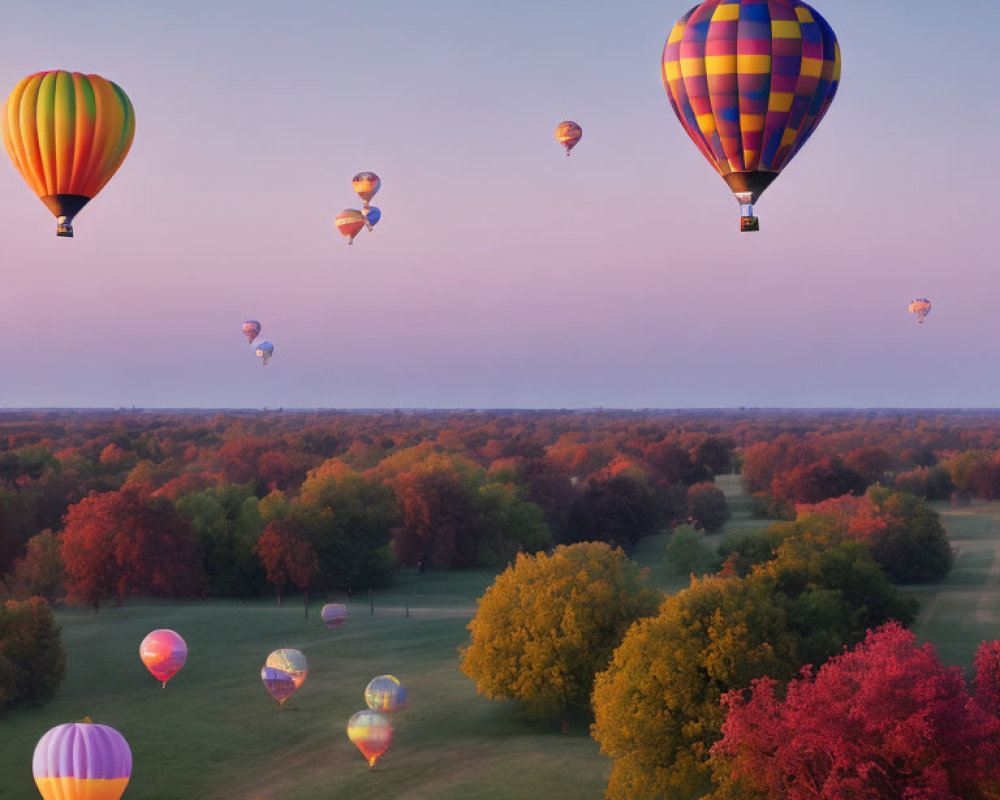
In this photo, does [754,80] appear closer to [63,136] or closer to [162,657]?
[63,136]

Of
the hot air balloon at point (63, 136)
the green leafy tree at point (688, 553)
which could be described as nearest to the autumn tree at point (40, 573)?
the hot air balloon at point (63, 136)

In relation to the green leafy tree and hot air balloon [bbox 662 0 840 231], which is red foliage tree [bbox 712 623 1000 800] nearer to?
hot air balloon [bbox 662 0 840 231]

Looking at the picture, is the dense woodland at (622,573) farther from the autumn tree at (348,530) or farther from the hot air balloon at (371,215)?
the hot air balloon at (371,215)

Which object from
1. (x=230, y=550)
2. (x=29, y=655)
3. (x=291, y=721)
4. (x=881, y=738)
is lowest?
(x=291, y=721)

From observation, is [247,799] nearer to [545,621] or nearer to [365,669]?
[545,621]

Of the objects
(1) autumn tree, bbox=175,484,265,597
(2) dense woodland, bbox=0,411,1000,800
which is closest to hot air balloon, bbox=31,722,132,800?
(2) dense woodland, bbox=0,411,1000,800

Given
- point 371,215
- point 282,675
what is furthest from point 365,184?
point 282,675
